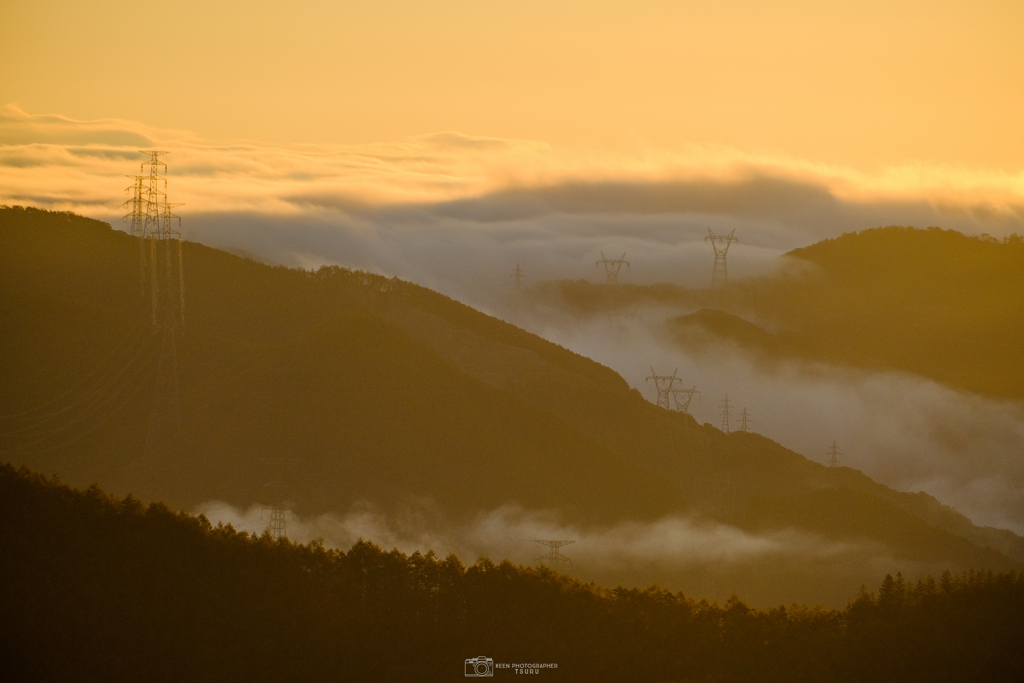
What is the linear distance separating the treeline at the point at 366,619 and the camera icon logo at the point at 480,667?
61cm

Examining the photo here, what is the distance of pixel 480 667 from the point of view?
9031 cm

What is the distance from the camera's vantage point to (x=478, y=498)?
184625 millimetres

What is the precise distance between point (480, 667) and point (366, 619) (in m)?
7.59

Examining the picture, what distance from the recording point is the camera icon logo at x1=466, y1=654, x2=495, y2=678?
8912cm

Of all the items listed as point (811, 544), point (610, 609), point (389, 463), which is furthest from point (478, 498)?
point (610, 609)

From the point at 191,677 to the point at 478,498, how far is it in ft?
329

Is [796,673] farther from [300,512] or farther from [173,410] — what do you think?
[173,410]

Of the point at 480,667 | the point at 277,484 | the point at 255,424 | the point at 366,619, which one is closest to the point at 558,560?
the point at 277,484

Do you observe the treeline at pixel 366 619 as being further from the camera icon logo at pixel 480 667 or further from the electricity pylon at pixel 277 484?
the electricity pylon at pixel 277 484

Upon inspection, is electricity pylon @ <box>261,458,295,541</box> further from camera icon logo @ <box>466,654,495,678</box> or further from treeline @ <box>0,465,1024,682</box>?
camera icon logo @ <box>466,654,495,678</box>

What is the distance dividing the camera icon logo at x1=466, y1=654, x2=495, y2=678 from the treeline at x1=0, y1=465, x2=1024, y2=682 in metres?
0.61

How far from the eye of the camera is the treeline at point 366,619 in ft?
286

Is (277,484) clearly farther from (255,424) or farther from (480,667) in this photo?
(480,667)

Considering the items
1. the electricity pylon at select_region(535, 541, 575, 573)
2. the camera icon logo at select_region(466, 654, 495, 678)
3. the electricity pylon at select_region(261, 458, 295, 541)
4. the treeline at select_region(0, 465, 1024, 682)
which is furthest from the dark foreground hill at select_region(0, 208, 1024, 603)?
the camera icon logo at select_region(466, 654, 495, 678)
